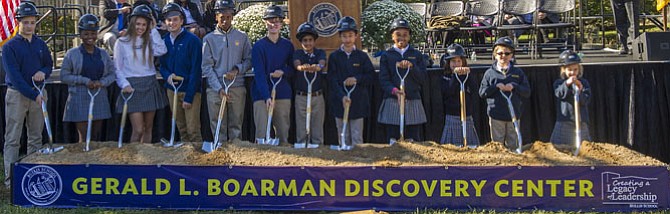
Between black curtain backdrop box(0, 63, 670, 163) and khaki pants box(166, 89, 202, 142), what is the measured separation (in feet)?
1.73

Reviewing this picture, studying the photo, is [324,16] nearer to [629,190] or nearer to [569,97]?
[569,97]

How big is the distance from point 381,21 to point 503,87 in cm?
250

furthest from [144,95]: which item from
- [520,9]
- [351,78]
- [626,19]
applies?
[626,19]

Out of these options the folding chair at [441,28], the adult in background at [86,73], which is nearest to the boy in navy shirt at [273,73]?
the adult in background at [86,73]

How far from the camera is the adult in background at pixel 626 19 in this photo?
1010cm

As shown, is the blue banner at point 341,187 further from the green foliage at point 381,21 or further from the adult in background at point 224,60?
the green foliage at point 381,21

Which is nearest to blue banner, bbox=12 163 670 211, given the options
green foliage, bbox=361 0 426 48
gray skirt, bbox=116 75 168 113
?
gray skirt, bbox=116 75 168 113

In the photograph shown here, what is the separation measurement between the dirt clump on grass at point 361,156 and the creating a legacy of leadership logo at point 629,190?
0.46 feet

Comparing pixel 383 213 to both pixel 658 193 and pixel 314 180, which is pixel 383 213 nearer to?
pixel 314 180

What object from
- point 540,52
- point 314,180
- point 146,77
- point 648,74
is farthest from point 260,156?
point 540,52

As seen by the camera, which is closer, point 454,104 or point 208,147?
point 208,147

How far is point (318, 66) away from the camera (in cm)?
734

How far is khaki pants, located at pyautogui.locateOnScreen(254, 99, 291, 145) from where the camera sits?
7641mm

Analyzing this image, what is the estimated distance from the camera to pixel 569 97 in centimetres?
719
